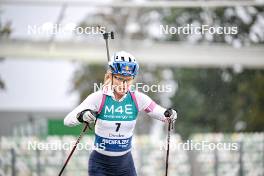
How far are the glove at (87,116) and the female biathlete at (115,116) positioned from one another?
161 mm

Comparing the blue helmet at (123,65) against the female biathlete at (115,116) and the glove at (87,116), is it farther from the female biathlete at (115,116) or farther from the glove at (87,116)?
the glove at (87,116)

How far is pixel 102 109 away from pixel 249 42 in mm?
5457

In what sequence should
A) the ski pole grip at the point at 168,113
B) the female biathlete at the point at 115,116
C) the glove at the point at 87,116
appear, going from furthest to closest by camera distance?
the ski pole grip at the point at 168,113 → the female biathlete at the point at 115,116 → the glove at the point at 87,116

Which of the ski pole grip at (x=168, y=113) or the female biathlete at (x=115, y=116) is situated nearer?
the female biathlete at (x=115, y=116)

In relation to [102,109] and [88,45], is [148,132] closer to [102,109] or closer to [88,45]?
[88,45]

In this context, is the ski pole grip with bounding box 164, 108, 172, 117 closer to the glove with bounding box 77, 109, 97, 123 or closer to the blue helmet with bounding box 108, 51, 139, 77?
the blue helmet with bounding box 108, 51, 139, 77

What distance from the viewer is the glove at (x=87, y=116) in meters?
7.47

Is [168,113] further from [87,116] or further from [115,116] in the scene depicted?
[87,116]

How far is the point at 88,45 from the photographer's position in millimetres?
11656

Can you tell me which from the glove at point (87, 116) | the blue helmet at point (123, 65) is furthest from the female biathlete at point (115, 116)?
the glove at point (87, 116)

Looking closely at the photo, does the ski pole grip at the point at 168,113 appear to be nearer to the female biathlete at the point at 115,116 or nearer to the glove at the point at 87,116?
the female biathlete at the point at 115,116

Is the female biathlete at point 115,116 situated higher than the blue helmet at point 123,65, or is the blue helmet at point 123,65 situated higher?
the blue helmet at point 123,65

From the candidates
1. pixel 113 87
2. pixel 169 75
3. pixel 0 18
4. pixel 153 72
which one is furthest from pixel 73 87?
pixel 113 87

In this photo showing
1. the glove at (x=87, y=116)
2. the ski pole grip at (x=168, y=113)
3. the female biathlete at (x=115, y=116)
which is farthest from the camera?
the ski pole grip at (x=168, y=113)
